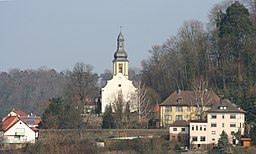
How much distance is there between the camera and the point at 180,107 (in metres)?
62.2

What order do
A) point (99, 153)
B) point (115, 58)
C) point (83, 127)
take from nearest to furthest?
point (99, 153) → point (83, 127) → point (115, 58)

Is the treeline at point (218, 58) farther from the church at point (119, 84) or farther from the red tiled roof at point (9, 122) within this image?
the red tiled roof at point (9, 122)

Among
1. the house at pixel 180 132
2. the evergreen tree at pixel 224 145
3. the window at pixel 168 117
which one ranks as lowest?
the evergreen tree at pixel 224 145

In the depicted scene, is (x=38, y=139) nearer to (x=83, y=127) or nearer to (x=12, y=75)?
(x=83, y=127)

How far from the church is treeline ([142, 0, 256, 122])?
2.59 meters

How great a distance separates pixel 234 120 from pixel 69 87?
22.1 metres

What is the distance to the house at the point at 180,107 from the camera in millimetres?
61250

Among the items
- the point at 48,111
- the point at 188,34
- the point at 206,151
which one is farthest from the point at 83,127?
the point at 188,34

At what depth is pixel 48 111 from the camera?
59.2 m

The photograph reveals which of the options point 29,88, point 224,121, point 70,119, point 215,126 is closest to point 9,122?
point 70,119

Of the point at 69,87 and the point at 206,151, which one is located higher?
the point at 69,87

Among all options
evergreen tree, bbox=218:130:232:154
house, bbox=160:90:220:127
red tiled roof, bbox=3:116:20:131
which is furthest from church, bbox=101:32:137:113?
evergreen tree, bbox=218:130:232:154

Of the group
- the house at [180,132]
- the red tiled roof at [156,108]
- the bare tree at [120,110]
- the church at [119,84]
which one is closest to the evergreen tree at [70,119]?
the bare tree at [120,110]

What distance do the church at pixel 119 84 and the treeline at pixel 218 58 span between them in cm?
259
